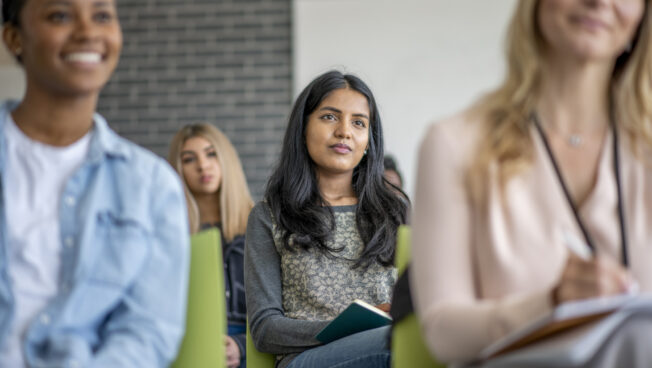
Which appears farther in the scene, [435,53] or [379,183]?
[435,53]

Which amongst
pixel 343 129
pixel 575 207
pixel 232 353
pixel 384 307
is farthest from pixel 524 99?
pixel 232 353

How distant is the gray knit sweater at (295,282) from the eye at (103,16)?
1161 millimetres

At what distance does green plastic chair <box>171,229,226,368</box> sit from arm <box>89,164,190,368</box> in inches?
5.0

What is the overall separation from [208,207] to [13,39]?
8.20ft

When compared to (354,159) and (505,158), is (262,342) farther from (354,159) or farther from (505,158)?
(505,158)

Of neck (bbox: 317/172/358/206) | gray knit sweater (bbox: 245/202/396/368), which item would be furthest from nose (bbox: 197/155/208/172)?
gray knit sweater (bbox: 245/202/396/368)

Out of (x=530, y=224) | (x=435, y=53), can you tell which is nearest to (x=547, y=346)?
(x=530, y=224)

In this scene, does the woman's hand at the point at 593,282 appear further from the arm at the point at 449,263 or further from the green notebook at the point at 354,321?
the green notebook at the point at 354,321

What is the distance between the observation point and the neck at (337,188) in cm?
298

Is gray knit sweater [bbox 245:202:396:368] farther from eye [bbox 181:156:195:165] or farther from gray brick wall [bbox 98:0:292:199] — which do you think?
gray brick wall [bbox 98:0:292:199]

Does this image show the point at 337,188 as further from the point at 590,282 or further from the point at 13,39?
the point at 590,282

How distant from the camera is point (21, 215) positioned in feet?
5.48

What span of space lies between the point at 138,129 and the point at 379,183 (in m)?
4.09

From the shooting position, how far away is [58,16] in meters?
1.69
